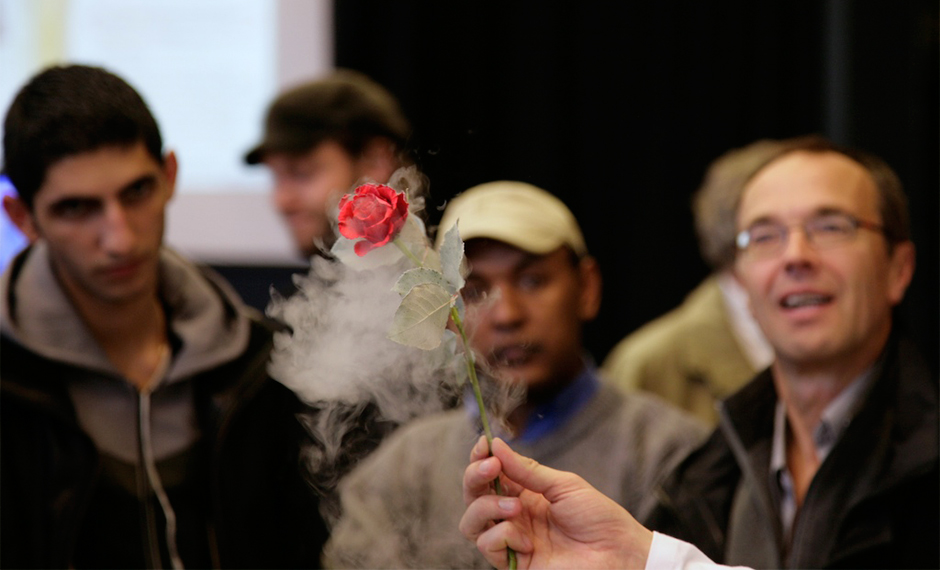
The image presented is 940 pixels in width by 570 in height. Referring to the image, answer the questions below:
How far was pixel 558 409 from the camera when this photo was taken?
1955 millimetres

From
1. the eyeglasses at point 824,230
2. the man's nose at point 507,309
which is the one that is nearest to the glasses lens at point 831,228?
the eyeglasses at point 824,230

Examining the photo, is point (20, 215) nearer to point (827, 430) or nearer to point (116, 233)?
point (116, 233)

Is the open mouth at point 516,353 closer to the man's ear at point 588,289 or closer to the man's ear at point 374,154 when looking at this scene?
the man's ear at point 588,289

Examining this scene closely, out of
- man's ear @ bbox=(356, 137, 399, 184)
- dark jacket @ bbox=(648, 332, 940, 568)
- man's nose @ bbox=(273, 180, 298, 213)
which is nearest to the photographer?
dark jacket @ bbox=(648, 332, 940, 568)

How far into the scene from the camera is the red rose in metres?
0.99

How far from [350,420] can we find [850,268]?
3.03ft

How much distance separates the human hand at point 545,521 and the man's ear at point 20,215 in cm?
101

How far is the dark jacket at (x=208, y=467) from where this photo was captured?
5.27 feet

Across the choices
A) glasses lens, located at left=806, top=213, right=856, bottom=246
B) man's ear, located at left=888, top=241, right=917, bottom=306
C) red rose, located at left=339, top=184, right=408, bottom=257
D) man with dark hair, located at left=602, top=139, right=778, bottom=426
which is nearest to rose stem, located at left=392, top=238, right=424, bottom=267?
red rose, located at left=339, top=184, right=408, bottom=257

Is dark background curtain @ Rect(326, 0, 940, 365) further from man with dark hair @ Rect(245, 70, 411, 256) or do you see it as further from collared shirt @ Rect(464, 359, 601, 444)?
collared shirt @ Rect(464, 359, 601, 444)

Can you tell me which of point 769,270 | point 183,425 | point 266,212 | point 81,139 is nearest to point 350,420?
point 183,425

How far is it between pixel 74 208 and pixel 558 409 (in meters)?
0.96

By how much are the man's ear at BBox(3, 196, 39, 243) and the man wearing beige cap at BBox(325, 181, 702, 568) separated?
0.70 meters

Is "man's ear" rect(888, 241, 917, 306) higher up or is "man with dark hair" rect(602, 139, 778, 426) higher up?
"man's ear" rect(888, 241, 917, 306)
